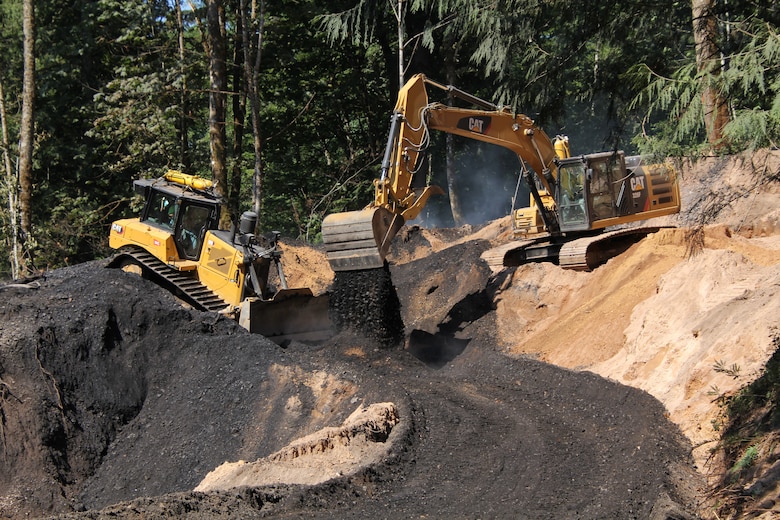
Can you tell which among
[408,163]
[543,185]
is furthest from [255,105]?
[408,163]

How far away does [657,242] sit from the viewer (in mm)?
15141

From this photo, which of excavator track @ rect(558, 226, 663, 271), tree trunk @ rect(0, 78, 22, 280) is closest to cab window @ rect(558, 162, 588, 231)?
excavator track @ rect(558, 226, 663, 271)

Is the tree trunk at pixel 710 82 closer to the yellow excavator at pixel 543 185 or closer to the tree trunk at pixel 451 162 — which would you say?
the yellow excavator at pixel 543 185

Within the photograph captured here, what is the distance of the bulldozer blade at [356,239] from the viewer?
12.4 metres

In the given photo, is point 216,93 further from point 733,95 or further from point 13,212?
point 733,95

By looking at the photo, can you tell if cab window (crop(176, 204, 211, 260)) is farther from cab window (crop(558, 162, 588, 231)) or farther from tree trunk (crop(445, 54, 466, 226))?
tree trunk (crop(445, 54, 466, 226))

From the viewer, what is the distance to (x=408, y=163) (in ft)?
44.5

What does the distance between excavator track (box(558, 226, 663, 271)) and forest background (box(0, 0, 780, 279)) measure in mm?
2340

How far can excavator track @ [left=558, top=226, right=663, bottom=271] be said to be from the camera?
1600cm

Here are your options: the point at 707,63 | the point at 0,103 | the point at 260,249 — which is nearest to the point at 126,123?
the point at 0,103

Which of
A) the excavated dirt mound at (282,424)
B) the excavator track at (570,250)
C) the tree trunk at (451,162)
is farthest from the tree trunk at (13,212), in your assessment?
the tree trunk at (451,162)

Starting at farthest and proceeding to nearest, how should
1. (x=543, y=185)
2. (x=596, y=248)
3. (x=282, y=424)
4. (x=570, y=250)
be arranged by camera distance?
A: (x=543, y=185) → (x=596, y=248) → (x=570, y=250) → (x=282, y=424)

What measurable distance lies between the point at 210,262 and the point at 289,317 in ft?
5.46

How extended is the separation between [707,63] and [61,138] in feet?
70.8
